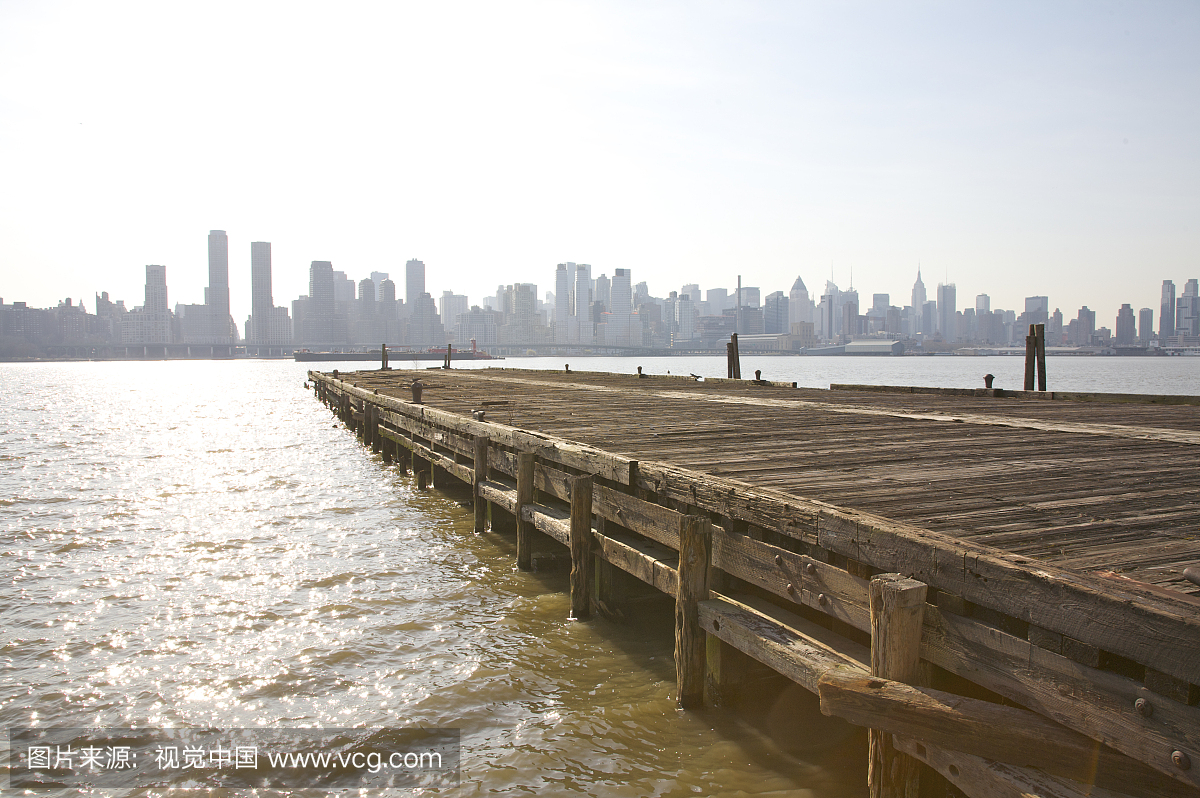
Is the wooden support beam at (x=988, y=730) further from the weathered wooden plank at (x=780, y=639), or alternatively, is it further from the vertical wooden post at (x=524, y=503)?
the vertical wooden post at (x=524, y=503)

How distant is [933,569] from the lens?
426 centimetres

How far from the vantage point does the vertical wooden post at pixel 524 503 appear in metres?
10.4

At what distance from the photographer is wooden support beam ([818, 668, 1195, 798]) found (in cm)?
342

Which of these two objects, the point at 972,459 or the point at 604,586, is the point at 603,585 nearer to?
the point at 604,586

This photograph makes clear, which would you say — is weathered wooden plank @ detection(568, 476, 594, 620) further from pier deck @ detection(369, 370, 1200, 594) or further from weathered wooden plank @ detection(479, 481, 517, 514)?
weathered wooden plank @ detection(479, 481, 517, 514)


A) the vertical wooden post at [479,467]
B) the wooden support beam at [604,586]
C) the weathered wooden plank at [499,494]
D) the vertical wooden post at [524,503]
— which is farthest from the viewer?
the vertical wooden post at [479,467]

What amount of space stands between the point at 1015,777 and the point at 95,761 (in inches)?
271

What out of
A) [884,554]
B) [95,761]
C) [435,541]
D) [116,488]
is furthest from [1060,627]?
[116,488]

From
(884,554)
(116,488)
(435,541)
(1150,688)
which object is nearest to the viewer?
(1150,688)

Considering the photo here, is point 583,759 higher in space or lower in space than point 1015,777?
lower

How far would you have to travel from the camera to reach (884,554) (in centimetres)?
462

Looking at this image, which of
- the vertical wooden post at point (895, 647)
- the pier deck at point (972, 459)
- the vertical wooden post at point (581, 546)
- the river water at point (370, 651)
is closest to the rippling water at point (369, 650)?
the river water at point (370, 651)

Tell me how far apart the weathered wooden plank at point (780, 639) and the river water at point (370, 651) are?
3.12ft

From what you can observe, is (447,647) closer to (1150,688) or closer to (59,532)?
(1150,688)
